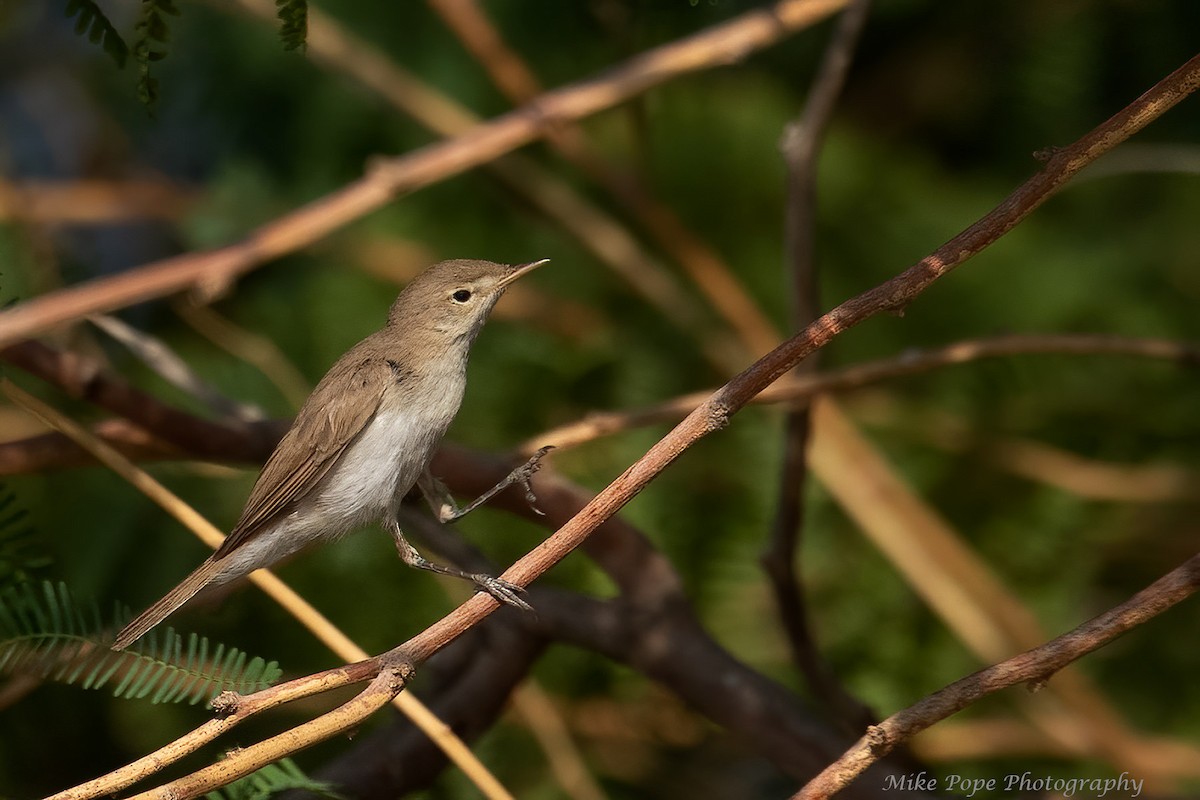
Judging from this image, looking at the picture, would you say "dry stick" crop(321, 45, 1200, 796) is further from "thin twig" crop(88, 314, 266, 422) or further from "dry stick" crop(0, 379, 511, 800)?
"thin twig" crop(88, 314, 266, 422)

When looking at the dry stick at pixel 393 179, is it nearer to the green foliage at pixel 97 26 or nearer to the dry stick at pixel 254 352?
the green foliage at pixel 97 26

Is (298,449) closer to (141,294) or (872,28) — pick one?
(141,294)

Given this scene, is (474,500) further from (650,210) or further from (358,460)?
(650,210)

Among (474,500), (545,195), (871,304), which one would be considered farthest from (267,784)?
(545,195)

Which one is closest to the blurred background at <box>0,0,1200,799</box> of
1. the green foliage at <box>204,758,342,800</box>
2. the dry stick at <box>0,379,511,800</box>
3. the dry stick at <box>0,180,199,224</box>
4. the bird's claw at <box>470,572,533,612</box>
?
the dry stick at <box>0,180,199,224</box>

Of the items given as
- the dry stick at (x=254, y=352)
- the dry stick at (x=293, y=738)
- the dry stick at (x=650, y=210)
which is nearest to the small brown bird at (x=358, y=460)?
the dry stick at (x=293, y=738)

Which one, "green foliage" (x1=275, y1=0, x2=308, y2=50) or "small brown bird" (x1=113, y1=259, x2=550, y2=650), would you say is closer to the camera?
"green foliage" (x1=275, y1=0, x2=308, y2=50)

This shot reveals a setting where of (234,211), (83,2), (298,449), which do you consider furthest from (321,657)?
(83,2)
